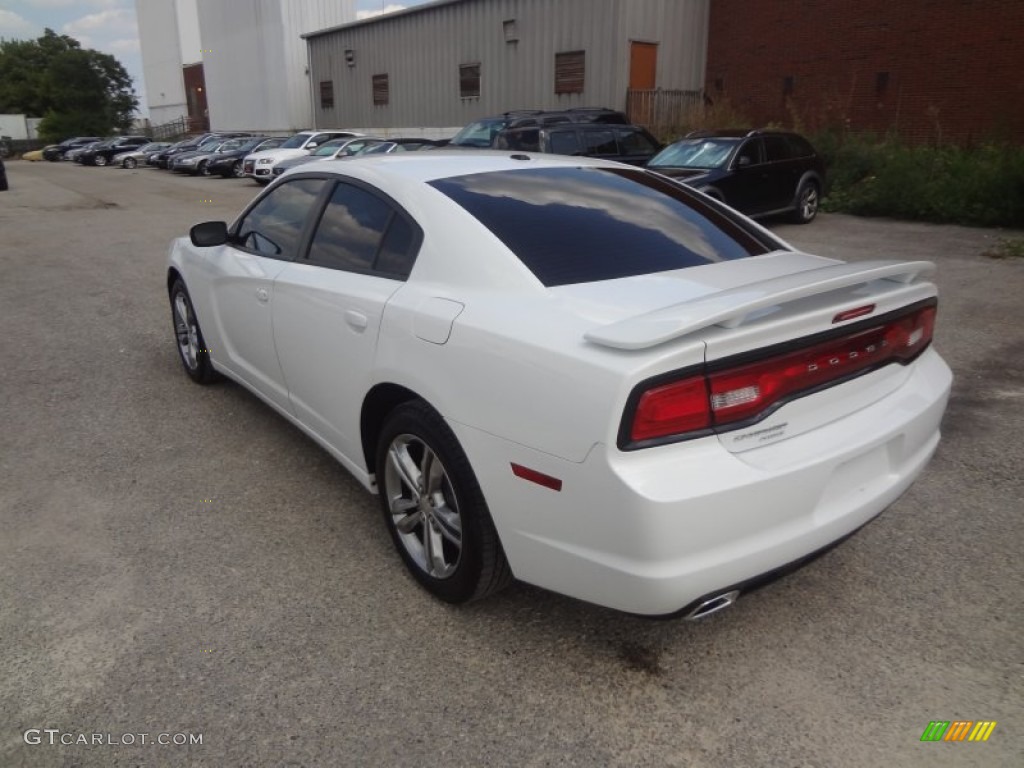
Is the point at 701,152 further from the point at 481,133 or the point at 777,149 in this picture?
Answer: the point at 481,133

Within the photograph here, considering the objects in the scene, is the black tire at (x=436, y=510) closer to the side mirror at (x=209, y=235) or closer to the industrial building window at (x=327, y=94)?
the side mirror at (x=209, y=235)

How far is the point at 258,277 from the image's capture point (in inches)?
148

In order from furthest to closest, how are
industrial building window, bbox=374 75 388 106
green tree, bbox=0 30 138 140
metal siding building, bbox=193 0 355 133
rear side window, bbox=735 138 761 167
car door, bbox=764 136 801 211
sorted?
green tree, bbox=0 30 138 140, metal siding building, bbox=193 0 355 133, industrial building window, bbox=374 75 388 106, car door, bbox=764 136 801 211, rear side window, bbox=735 138 761 167

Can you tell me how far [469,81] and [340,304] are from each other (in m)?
26.1

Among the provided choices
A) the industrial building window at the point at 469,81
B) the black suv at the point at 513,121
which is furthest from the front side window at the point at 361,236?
the industrial building window at the point at 469,81

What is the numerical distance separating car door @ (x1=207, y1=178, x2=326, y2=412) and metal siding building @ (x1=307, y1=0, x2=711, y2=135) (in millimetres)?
20072

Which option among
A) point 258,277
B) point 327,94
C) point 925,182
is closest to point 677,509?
point 258,277

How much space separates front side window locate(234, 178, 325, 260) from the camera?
3625 mm

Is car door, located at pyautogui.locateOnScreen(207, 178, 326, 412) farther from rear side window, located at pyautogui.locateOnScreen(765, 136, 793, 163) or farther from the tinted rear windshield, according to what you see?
rear side window, located at pyautogui.locateOnScreen(765, 136, 793, 163)

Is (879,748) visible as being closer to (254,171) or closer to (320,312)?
(320,312)

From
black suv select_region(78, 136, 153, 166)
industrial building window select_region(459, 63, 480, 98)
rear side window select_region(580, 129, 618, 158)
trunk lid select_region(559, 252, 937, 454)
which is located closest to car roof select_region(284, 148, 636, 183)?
trunk lid select_region(559, 252, 937, 454)

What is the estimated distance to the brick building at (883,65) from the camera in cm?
1638

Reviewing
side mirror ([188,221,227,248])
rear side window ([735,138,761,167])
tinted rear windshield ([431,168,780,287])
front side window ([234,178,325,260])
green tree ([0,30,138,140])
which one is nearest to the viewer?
tinted rear windshield ([431,168,780,287])

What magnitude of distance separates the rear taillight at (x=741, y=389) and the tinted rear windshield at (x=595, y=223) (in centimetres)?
67
